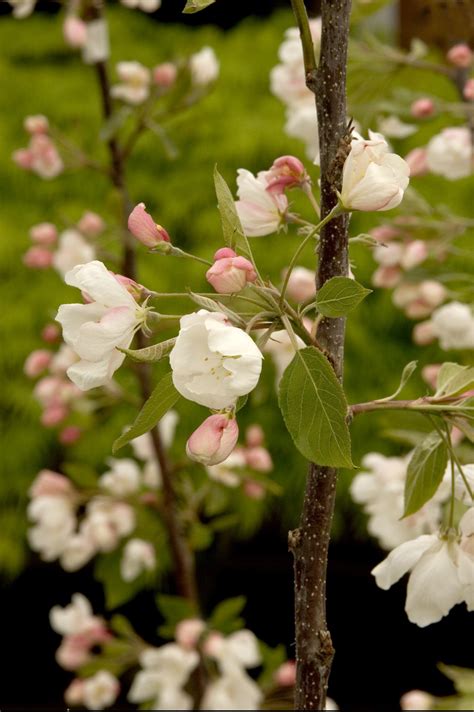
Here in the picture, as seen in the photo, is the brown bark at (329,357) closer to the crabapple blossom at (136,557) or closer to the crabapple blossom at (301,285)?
the crabapple blossom at (301,285)

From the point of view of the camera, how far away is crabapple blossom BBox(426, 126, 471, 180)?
917 millimetres

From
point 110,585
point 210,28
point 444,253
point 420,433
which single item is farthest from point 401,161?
point 210,28

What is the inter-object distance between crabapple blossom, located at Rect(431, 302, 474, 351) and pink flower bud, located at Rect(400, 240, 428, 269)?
0.27 feet

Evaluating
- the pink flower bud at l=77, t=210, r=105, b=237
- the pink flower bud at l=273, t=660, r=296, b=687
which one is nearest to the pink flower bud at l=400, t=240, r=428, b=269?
the pink flower bud at l=77, t=210, r=105, b=237

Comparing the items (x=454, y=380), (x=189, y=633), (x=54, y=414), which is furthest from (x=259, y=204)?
(x=54, y=414)

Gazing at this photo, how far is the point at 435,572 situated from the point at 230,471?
2.39 feet

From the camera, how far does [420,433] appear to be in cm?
84

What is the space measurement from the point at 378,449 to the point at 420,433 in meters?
0.63

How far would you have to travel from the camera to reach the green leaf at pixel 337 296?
0.37m

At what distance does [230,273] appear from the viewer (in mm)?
382

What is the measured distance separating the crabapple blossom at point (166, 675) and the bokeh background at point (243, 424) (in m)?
0.46

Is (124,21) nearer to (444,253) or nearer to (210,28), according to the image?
(210,28)

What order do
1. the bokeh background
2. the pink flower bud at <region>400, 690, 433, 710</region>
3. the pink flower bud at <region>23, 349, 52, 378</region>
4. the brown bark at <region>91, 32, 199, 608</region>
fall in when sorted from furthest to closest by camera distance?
the bokeh background → the pink flower bud at <region>23, 349, 52, 378</region> → the brown bark at <region>91, 32, 199, 608</region> → the pink flower bud at <region>400, 690, 433, 710</region>

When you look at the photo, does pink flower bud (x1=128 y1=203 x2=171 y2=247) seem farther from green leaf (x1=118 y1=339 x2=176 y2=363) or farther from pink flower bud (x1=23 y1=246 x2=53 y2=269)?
pink flower bud (x1=23 y1=246 x2=53 y2=269)
